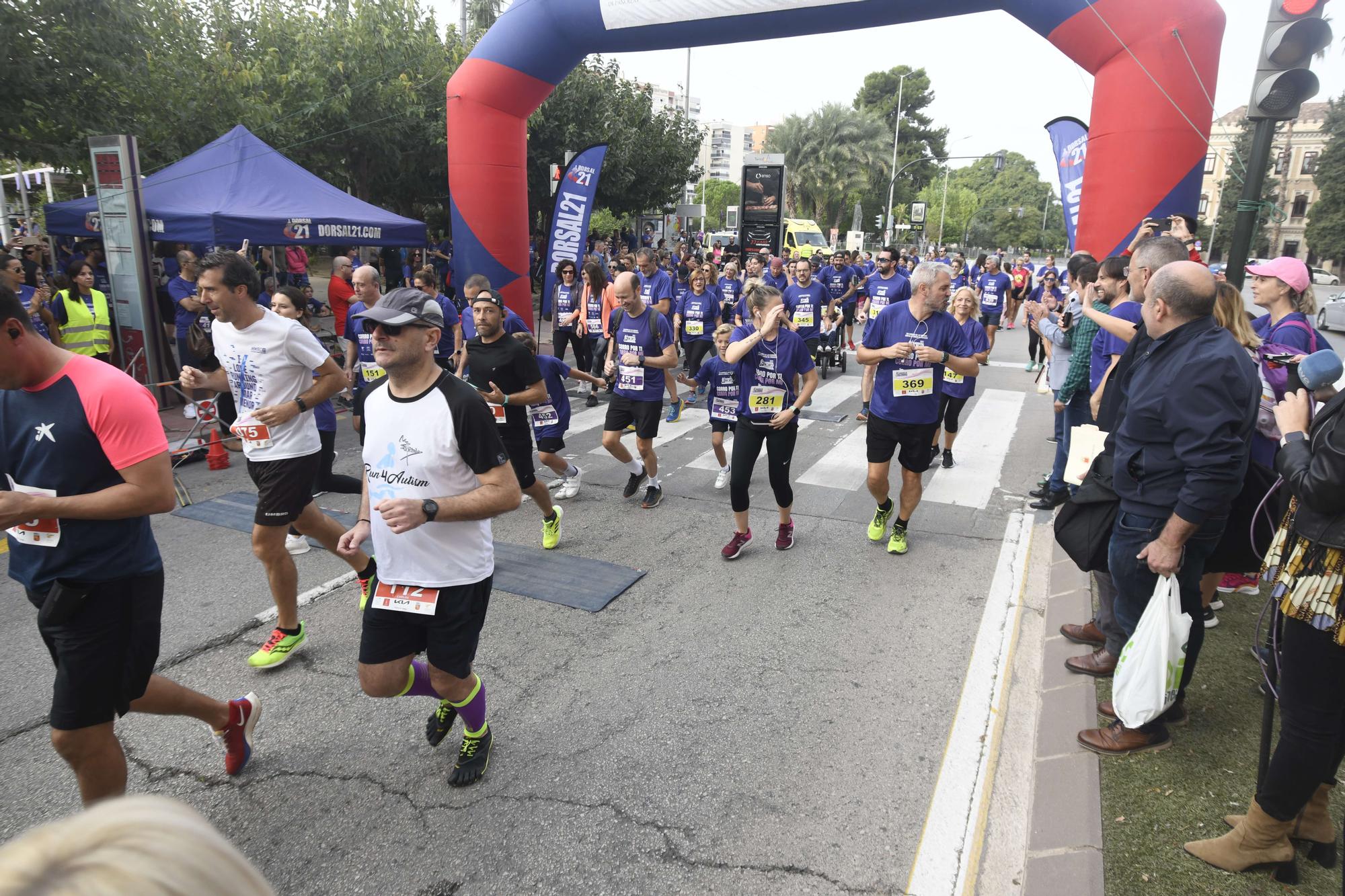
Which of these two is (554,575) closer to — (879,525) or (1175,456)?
(879,525)

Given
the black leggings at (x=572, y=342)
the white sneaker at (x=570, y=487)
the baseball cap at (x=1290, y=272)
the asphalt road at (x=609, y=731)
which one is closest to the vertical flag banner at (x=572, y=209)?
the black leggings at (x=572, y=342)

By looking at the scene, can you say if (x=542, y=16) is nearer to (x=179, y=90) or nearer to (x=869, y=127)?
(x=179, y=90)

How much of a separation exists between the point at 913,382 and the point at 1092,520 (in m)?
2.18

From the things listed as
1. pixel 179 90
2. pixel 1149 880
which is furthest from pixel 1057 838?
Answer: pixel 179 90

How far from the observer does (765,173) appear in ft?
90.6

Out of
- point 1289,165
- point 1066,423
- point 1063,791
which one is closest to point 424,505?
point 1063,791

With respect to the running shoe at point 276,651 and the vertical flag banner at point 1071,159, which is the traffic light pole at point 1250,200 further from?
the running shoe at point 276,651

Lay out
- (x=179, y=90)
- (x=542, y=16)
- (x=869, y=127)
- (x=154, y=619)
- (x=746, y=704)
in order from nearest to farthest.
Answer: (x=154, y=619) → (x=746, y=704) → (x=542, y=16) → (x=179, y=90) → (x=869, y=127)

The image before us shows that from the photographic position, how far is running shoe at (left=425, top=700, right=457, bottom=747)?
3.38 meters

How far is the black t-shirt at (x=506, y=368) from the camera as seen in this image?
5.36m

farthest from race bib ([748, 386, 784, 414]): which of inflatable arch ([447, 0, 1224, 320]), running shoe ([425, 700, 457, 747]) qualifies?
inflatable arch ([447, 0, 1224, 320])

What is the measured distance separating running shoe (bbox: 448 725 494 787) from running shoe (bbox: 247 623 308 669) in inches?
57.7

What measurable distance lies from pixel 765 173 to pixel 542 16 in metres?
18.3

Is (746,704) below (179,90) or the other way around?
below
